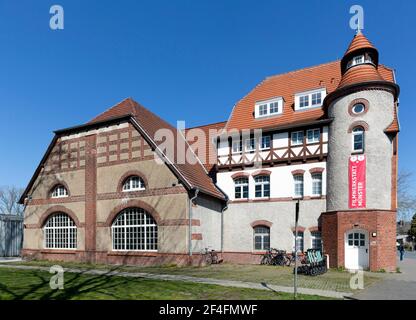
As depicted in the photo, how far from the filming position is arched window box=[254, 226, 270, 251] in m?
21.0

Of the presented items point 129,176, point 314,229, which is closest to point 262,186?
point 314,229

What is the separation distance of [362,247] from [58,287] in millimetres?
14861

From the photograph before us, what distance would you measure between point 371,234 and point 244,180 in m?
8.32

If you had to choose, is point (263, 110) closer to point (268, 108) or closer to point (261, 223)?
point (268, 108)

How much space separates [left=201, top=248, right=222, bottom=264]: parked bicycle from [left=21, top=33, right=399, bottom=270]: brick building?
49 cm

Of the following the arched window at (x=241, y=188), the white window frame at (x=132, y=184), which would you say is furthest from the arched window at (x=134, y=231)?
the arched window at (x=241, y=188)

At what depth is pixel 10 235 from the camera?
2788 cm

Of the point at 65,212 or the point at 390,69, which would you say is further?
the point at 65,212

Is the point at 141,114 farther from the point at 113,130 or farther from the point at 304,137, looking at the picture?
the point at 304,137

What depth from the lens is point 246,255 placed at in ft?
69.7

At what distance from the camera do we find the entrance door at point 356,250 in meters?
17.5

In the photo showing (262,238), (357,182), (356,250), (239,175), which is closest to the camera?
(356,250)

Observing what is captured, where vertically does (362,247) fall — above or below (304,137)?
below
